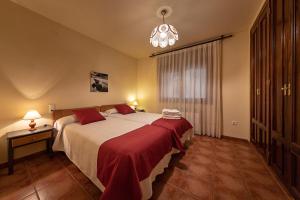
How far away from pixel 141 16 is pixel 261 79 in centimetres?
256

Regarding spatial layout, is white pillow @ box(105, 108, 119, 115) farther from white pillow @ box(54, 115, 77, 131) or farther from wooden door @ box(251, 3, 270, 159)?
wooden door @ box(251, 3, 270, 159)

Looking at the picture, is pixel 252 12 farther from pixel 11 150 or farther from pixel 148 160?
pixel 11 150

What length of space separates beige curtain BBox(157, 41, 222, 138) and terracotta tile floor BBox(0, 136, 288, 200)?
45.6 inches

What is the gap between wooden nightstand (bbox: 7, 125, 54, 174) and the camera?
69.2 inches

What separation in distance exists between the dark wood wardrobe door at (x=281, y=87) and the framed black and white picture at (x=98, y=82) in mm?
3645

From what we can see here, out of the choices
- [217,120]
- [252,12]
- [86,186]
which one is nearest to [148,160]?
[86,186]

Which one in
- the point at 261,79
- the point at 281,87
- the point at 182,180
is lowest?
the point at 182,180

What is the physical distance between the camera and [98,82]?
335 cm

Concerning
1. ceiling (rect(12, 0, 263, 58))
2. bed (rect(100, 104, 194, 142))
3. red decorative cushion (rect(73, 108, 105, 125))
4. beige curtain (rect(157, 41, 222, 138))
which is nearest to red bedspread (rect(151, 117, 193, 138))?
bed (rect(100, 104, 194, 142))

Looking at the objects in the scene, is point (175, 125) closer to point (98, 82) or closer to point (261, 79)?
point (261, 79)

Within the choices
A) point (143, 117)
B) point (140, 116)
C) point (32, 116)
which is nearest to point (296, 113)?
point (143, 117)

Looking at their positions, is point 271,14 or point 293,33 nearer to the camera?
point 293,33

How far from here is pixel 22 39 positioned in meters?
2.09

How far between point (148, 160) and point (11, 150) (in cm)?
212
